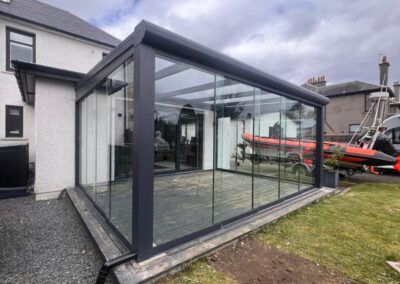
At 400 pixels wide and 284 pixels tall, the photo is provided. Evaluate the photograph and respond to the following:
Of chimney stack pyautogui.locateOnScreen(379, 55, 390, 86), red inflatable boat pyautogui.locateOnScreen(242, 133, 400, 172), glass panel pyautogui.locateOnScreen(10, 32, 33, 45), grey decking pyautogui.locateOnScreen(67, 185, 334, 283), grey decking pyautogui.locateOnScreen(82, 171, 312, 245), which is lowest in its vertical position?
grey decking pyautogui.locateOnScreen(67, 185, 334, 283)

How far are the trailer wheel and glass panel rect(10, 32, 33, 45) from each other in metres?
10.1

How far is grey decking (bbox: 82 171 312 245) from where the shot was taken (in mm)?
2875

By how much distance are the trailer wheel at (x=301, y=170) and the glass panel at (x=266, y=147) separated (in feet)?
2.08

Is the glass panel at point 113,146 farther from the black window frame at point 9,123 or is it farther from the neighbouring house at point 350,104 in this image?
the neighbouring house at point 350,104

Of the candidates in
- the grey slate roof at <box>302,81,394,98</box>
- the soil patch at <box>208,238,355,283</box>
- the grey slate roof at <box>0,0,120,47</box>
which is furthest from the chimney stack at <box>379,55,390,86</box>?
the grey slate roof at <box>0,0,120,47</box>

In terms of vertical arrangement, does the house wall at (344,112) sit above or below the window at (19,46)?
below

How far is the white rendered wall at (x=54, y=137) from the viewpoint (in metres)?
4.79

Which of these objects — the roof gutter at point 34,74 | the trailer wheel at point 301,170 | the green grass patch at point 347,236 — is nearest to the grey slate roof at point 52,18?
the roof gutter at point 34,74

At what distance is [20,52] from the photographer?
26.6 ft

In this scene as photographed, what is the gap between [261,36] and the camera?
36.0 feet

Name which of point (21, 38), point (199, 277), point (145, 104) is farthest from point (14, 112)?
point (199, 277)

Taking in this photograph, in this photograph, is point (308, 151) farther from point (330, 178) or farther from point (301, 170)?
point (330, 178)

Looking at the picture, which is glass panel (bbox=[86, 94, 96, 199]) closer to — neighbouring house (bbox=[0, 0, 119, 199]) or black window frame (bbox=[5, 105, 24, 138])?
neighbouring house (bbox=[0, 0, 119, 199])

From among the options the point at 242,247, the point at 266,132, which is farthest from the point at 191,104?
the point at 242,247
